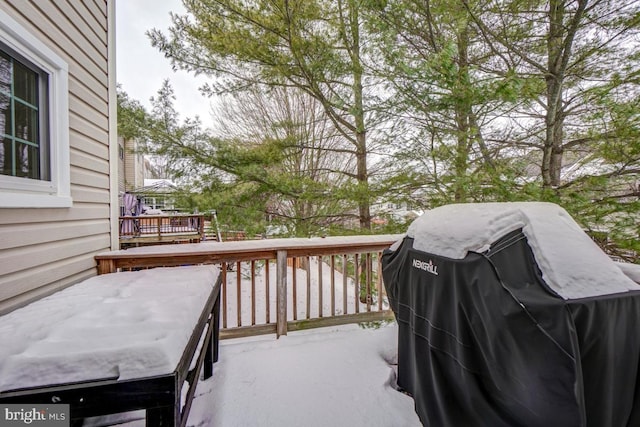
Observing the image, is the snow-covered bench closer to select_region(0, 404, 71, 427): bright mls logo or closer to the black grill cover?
select_region(0, 404, 71, 427): bright mls logo

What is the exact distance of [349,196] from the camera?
497 centimetres

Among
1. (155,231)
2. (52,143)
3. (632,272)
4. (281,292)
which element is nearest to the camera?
(632,272)

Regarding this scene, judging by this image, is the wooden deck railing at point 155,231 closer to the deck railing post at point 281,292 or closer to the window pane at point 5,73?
the deck railing post at point 281,292

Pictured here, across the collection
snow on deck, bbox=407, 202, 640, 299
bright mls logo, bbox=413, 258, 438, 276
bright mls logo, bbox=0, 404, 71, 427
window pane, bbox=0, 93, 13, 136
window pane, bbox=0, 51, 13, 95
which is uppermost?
window pane, bbox=0, 51, 13, 95

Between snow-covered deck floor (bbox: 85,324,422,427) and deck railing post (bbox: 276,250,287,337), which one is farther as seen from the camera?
deck railing post (bbox: 276,250,287,337)

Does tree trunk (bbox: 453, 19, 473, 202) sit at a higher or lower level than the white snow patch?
higher

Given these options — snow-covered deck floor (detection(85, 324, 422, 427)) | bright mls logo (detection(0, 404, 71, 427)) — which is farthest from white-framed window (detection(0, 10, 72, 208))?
snow-covered deck floor (detection(85, 324, 422, 427))

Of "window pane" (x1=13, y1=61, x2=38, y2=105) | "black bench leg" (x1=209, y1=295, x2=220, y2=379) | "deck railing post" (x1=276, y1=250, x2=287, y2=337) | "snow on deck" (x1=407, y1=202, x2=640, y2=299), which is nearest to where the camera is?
"snow on deck" (x1=407, y1=202, x2=640, y2=299)

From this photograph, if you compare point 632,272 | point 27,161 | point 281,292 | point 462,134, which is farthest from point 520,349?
point 462,134

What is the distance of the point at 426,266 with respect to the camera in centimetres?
135

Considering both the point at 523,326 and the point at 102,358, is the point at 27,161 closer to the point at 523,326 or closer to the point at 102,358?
the point at 102,358

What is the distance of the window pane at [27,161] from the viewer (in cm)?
173

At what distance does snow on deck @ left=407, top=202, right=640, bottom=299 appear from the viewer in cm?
99

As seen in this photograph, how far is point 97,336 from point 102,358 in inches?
5.9
